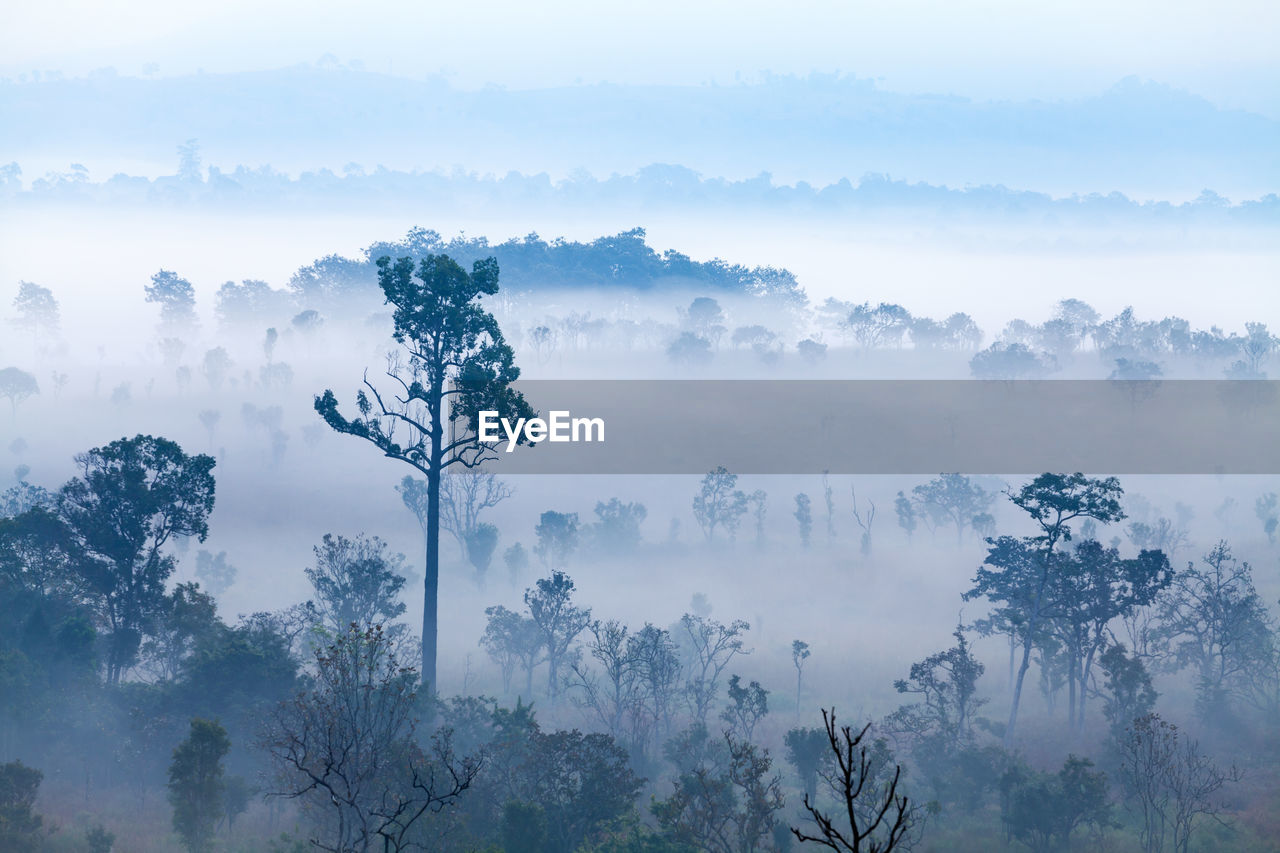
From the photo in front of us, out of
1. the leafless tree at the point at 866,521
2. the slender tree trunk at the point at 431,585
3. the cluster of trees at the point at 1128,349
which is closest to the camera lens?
the slender tree trunk at the point at 431,585

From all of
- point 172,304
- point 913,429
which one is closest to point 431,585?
point 913,429

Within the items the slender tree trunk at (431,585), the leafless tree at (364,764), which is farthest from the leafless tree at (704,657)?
the leafless tree at (364,764)

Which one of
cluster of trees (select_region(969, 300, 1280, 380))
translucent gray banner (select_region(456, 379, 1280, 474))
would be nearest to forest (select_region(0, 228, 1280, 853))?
translucent gray banner (select_region(456, 379, 1280, 474))

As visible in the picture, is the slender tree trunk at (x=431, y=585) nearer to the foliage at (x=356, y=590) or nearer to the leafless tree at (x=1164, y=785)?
the foliage at (x=356, y=590)

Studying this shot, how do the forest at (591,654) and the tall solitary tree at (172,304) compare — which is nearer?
the forest at (591,654)

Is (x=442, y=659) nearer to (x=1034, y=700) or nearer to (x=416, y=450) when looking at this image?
(x=416, y=450)

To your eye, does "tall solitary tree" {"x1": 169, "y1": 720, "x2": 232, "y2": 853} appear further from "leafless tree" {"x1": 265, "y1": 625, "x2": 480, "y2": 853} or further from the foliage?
the foliage
